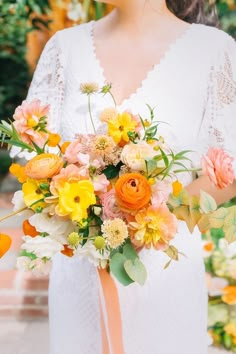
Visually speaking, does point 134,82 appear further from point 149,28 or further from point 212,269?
point 212,269

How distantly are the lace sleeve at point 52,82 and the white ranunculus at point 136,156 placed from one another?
0.45 metres

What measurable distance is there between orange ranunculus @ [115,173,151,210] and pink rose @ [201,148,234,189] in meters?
0.10

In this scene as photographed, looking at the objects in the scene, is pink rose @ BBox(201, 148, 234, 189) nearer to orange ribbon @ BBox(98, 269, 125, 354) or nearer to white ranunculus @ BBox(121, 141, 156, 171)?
white ranunculus @ BBox(121, 141, 156, 171)

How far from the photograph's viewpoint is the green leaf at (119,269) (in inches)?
35.7

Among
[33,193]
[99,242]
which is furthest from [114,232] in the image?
[33,193]

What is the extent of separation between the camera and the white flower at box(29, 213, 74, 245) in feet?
2.98

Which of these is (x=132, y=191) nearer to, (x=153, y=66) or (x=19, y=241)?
(x=153, y=66)

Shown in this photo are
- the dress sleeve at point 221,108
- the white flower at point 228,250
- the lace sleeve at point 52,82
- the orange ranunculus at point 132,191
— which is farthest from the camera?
the white flower at point 228,250

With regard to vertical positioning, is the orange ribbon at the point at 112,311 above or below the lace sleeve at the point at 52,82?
below

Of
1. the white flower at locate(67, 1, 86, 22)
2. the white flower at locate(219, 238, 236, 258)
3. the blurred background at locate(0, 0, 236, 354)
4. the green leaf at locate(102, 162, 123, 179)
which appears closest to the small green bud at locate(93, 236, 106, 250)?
the green leaf at locate(102, 162, 123, 179)

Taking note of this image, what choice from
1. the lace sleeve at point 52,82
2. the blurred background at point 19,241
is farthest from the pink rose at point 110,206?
the blurred background at point 19,241

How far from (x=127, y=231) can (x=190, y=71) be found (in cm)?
51

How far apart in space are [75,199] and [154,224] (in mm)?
120

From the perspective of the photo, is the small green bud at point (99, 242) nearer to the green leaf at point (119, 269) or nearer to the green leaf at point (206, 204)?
the green leaf at point (119, 269)
